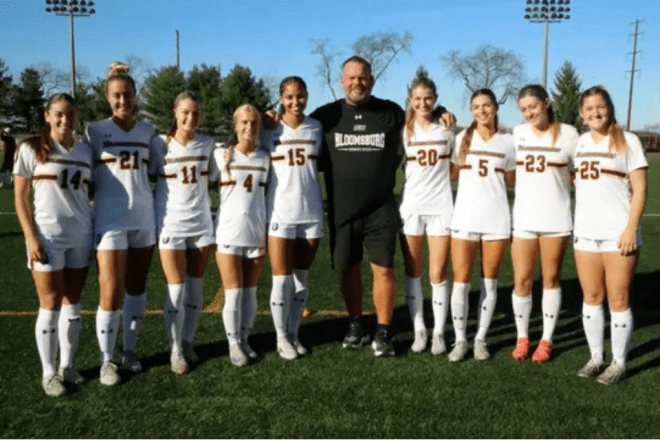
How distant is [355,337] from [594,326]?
1.76 metres

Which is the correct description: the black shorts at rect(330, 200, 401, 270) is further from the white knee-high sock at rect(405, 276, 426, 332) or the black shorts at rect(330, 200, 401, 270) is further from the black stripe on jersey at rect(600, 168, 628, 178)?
the black stripe on jersey at rect(600, 168, 628, 178)

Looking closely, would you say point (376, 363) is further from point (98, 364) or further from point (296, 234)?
point (98, 364)

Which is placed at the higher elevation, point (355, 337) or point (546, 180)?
point (546, 180)

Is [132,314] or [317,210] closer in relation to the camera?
[132,314]

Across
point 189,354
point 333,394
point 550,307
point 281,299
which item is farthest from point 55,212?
point 550,307

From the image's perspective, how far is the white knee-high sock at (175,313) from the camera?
4469 mm

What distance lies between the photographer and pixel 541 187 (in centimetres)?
450

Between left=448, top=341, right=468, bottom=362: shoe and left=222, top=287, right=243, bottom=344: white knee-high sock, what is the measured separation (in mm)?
1578

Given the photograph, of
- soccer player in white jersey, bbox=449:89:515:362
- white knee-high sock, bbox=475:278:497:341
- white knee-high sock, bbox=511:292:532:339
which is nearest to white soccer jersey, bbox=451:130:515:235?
soccer player in white jersey, bbox=449:89:515:362

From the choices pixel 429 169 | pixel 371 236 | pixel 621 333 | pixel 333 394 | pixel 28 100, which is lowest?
pixel 333 394

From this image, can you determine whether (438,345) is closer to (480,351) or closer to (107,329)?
(480,351)

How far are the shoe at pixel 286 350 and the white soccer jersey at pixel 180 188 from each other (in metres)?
1.10

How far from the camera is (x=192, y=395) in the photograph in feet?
13.6

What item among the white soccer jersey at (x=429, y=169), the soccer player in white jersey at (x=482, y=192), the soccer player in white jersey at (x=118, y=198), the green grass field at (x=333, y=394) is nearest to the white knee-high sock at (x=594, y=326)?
the green grass field at (x=333, y=394)
